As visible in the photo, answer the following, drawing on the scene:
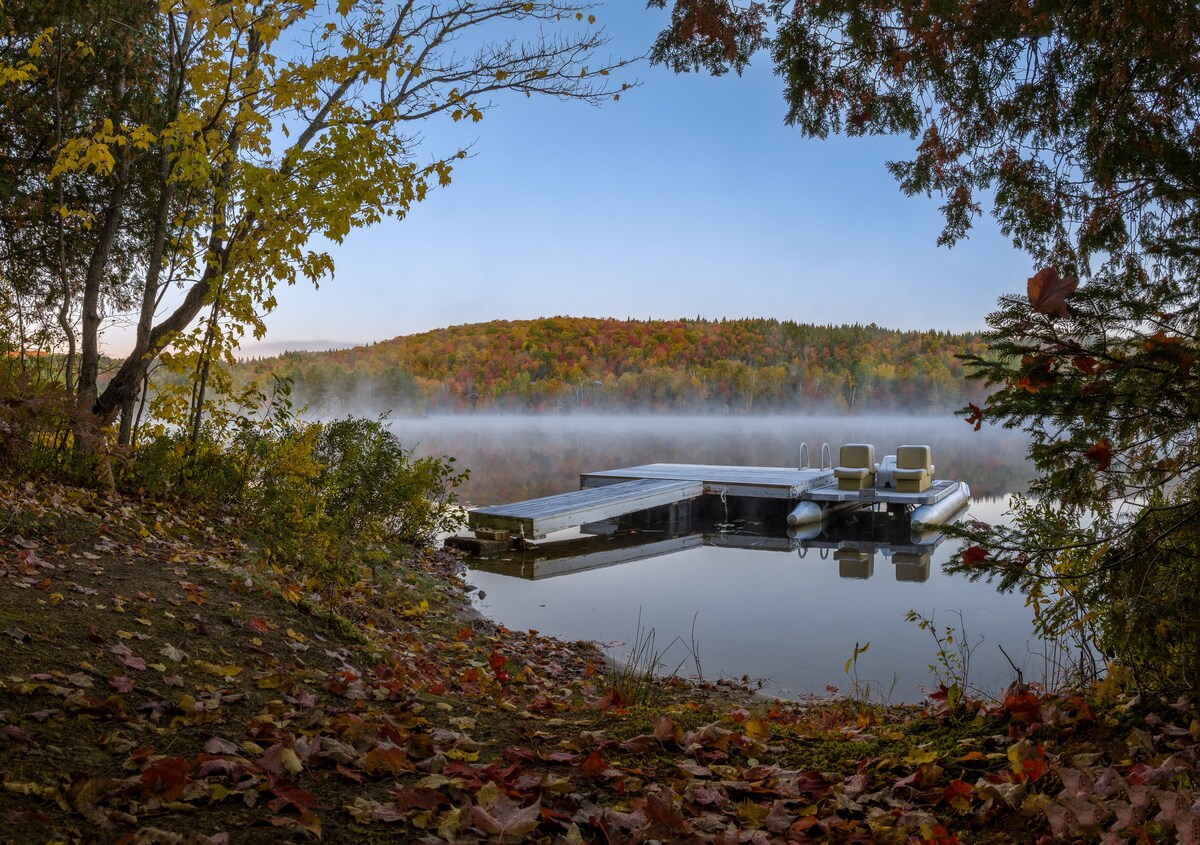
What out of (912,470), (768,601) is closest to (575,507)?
(768,601)

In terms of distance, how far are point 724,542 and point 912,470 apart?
149 inches

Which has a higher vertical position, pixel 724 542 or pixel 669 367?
pixel 669 367

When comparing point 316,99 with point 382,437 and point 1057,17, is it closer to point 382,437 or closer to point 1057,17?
point 382,437

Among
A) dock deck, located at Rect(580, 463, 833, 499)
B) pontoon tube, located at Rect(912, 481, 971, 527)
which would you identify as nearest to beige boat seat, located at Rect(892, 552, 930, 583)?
pontoon tube, located at Rect(912, 481, 971, 527)

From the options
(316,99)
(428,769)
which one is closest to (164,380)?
(316,99)

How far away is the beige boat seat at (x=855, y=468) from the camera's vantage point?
45.8 ft

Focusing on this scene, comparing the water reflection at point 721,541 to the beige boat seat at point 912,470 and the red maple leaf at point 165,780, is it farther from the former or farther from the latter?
the red maple leaf at point 165,780

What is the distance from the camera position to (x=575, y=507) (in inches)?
446

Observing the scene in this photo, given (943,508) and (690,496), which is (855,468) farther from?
(690,496)

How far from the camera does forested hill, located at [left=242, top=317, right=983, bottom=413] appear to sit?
3472 centimetres

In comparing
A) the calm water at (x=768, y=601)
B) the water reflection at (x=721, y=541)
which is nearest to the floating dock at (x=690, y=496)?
the water reflection at (x=721, y=541)

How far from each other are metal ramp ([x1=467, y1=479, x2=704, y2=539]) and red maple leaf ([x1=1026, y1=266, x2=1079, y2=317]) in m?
8.47

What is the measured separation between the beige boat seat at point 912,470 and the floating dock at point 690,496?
0.15 meters

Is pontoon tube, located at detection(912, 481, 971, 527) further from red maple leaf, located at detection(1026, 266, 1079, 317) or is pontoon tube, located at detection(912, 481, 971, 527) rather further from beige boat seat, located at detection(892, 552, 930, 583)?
red maple leaf, located at detection(1026, 266, 1079, 317)
